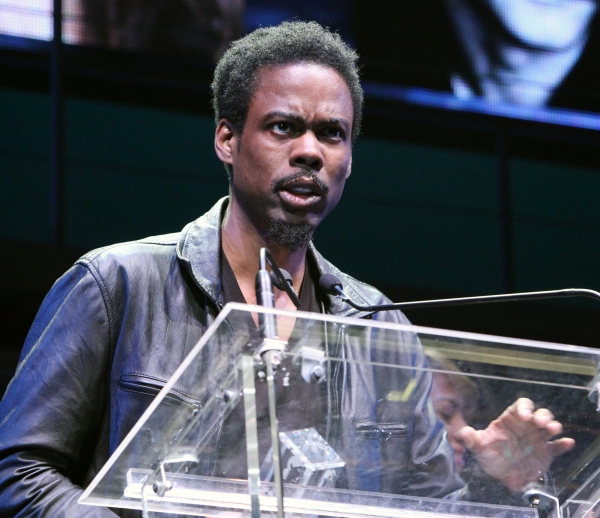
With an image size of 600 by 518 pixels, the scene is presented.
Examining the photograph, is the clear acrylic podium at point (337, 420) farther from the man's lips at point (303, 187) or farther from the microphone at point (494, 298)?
the man's lips at point (303, 187)

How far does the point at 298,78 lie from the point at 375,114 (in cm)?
291

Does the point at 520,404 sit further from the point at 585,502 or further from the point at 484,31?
the point at 484,31

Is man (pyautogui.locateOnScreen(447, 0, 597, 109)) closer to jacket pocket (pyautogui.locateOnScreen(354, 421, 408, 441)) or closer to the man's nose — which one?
the man's nose

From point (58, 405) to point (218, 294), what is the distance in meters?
0.45

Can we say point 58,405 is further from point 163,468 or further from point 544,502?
point 544,502

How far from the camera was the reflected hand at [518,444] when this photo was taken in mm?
1626

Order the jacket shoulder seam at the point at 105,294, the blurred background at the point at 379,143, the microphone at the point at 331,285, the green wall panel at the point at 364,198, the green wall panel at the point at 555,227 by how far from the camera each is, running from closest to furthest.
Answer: the microphone at the point at 331,285, the jacket shoulder seam at the point at 105,294, the blurred background at the point at 379,143, the green wall panel at the point at 364,198, the green wall panel at the point at 555,227

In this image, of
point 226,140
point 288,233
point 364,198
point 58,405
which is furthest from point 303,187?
point 364,198

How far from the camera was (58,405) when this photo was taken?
2.01 metres

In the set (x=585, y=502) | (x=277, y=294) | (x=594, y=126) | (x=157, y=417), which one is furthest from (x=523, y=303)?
(x=157, y=417)

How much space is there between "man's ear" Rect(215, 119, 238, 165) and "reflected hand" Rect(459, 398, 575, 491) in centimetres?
114

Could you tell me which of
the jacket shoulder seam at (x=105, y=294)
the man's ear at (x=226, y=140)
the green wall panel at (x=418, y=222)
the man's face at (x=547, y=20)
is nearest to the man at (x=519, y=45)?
the man's face at (x=547, y=20)

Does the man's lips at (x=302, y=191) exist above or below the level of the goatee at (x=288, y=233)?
above

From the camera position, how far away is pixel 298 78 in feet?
7.93
